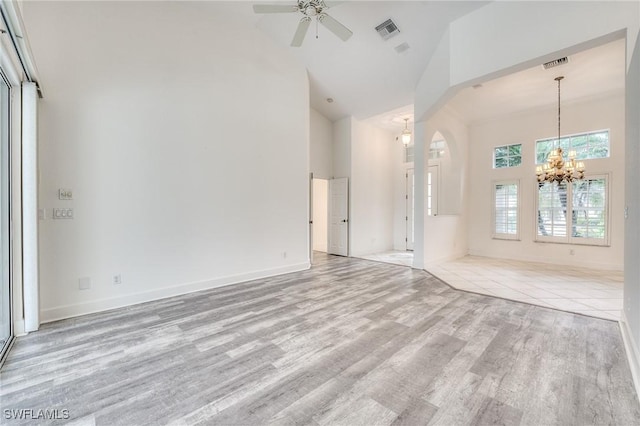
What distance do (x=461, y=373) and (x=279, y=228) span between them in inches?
146

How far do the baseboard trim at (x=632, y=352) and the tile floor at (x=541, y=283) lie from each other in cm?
55

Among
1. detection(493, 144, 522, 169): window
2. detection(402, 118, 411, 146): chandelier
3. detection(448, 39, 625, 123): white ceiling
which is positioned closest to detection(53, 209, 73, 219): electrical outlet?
detection(402, 118, 411, 146): chandelier

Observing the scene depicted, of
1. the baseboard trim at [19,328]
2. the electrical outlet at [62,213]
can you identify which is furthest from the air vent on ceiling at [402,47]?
Answer: the baseboard trim at [19,328]

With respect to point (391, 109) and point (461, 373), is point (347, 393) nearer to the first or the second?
point (461, 373)

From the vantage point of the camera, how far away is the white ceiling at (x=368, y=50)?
402 cm

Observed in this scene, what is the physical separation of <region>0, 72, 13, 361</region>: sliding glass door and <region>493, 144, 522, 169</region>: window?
888 cm

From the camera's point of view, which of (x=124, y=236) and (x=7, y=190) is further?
(x=124, y=236)

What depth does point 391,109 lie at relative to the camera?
6.55m

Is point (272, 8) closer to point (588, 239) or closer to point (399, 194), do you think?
point (399, 194)

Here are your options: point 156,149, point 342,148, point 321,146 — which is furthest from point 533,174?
point 156,149

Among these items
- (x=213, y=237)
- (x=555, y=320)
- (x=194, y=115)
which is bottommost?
(x=555, y=320)

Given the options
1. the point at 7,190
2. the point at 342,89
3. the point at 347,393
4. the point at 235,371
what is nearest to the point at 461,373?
the point at 347,393

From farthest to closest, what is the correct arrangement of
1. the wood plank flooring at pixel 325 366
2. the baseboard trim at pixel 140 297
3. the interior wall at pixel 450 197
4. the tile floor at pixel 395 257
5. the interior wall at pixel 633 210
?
the tile floor at pixel 395 257, the interior wall at pixel 450 197, the baseboard trim at pixel 140 297, the interior wall at pixel 633 210, the wood plank flooring at pixel 325 366

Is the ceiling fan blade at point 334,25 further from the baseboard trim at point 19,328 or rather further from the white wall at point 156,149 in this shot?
the baseboard trim at point 19,328
